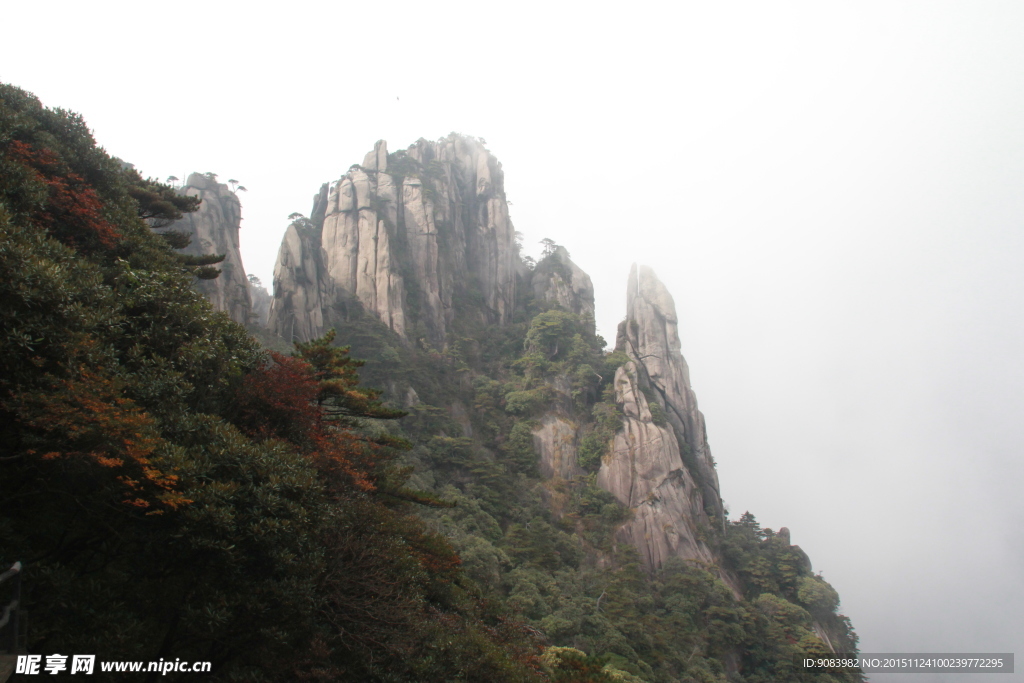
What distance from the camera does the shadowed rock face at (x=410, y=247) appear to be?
36781 mm

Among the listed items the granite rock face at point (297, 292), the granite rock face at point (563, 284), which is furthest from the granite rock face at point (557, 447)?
the granite rock face at point (297, 292)

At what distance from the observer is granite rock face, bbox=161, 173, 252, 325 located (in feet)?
97.8

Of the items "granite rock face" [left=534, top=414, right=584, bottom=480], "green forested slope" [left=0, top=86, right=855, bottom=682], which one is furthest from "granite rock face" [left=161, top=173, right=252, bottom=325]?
"granite rock face" [left=534, top=414, right=584, bottom=480]

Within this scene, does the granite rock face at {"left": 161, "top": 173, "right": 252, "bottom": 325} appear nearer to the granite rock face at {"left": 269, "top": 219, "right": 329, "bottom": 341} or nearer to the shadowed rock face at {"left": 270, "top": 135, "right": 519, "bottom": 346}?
the granite rock face at {"left": 269, "top": 219, "right": 329, "bottom": 341}

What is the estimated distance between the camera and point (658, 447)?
1401 inches

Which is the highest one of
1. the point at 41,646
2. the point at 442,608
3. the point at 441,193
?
the point at 441,193

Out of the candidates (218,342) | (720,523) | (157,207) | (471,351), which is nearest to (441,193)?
(471,351)

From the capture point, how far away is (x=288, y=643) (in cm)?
775

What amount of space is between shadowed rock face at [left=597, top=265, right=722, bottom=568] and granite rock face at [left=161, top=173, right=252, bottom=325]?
25.1 meters

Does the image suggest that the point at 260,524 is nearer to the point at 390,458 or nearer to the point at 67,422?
the point at 67,422

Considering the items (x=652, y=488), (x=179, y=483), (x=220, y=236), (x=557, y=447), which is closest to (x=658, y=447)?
(x=652, y=488)

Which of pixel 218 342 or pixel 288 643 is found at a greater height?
pixel 218 342

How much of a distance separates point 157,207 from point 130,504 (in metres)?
13.9

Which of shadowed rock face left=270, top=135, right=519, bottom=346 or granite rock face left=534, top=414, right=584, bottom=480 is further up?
shadowed rock face left=270, top=135, right=519, bottom=346
